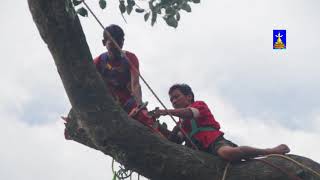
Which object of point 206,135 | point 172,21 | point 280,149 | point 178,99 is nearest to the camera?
point 280,149

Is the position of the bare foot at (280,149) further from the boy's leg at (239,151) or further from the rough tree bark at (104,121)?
the rough tree bark at (104,121)

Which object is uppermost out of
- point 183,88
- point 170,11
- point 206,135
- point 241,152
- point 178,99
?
point 170,11

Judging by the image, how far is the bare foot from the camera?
13.8 feet

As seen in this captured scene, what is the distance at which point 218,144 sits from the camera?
4.36 m

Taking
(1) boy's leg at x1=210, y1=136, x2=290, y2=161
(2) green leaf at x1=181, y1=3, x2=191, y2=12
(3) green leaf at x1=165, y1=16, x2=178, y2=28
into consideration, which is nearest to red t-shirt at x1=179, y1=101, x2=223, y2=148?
(1) boy's leg at x1=210, y1=136, x2=290, y2=161

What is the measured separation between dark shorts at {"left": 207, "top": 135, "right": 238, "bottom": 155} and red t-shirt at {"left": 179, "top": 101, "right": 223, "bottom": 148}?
0.05 meters

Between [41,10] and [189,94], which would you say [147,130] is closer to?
[41,10]

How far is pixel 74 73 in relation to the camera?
366 cm

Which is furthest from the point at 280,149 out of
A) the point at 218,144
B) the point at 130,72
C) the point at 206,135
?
the point at 130,72

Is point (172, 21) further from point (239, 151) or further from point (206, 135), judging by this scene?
point (239, 151)

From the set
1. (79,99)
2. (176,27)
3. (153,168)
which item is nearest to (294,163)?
(153,168)

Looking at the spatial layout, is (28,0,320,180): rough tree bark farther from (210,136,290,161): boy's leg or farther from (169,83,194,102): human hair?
(169,83,194,102): human hair

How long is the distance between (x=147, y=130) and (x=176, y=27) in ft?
3.65

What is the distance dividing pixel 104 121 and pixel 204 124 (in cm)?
143
